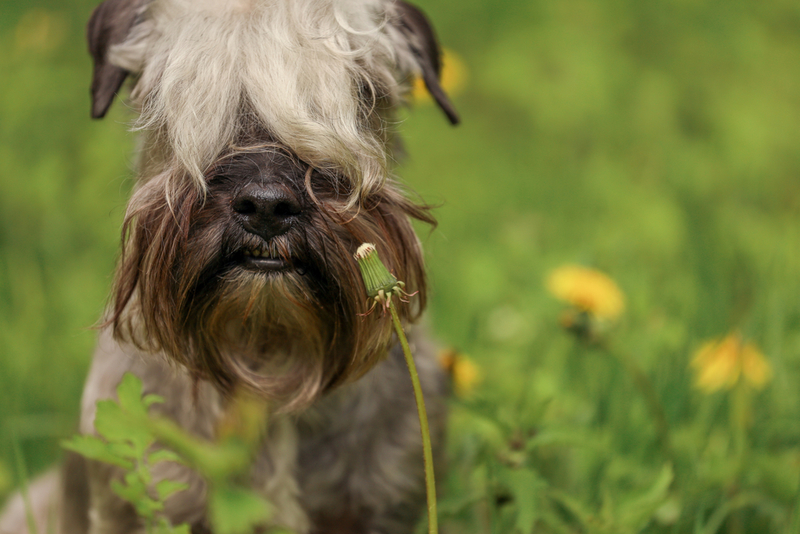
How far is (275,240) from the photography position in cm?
188

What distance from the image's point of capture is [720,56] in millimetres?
6336

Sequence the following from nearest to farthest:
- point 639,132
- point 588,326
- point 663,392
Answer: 1. point 588,326
2. point 663,392
3. point 639,132

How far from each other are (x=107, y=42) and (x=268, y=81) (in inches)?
25.8

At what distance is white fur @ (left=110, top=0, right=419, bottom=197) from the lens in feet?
6.47

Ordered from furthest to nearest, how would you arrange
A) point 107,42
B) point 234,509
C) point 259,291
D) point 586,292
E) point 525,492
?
point 586,292 → point 107,42 → point 525,492 → point 259,291 → point 234,509

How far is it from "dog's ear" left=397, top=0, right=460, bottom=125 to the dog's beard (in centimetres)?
47

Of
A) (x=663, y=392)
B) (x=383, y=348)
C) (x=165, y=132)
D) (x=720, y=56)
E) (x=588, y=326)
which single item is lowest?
(x=720, y=56)

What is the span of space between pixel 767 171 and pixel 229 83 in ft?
12.8

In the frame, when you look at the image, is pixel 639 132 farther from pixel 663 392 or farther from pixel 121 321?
pixel 121 321

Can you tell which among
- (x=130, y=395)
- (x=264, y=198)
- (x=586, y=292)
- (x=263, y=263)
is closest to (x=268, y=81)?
(x=264, y=198)

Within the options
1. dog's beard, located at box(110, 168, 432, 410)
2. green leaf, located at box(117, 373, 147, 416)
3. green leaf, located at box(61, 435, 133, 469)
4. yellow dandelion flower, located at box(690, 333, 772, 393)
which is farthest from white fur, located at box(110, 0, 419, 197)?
yellow dandelion flower, located at box(690, 333, 772, 393)

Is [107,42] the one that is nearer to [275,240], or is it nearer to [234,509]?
[275,240]

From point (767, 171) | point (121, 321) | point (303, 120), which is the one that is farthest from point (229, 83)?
point (767, 171)

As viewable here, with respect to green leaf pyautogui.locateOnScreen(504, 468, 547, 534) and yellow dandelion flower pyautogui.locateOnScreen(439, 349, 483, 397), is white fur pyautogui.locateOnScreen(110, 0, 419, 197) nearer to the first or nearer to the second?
yellow dandelion flower pyautogui.locateOnScreen(439, 349, 483, 397)
